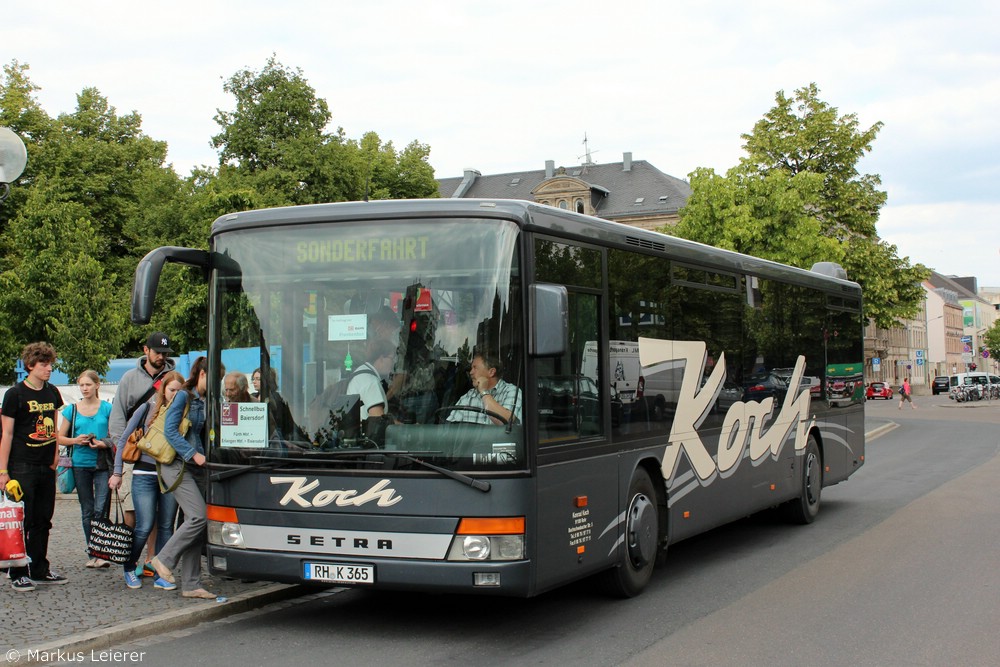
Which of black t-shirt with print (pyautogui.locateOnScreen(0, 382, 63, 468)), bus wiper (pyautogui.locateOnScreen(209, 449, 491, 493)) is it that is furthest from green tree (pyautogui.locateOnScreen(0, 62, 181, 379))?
bus wiper (pyautogui.locateOnScreen(209, 449, 491, 493))

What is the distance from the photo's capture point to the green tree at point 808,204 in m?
38.9

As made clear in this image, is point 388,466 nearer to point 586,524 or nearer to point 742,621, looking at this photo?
point 586,524

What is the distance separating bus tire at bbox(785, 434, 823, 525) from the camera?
13211 mm

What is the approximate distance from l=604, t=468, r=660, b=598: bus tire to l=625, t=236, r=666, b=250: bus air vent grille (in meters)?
1.79

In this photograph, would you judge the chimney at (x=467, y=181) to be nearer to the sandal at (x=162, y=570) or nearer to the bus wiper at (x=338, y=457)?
the sandal at (x=162, y=570)

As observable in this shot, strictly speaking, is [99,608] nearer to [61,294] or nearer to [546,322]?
[546,322]

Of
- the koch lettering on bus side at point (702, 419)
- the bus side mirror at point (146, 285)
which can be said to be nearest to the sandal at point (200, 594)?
the bus side mirror at point (146, 285)

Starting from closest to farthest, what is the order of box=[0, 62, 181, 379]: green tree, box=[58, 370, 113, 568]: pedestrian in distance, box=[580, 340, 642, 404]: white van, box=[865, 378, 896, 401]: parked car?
box=[580, 340, 642, 404]: white van, box=[58, 370, 113, 568]: pedestrian in distance, box=[0, 62, 181, 379]: green tree, box=[865, 378, 896, 401]: parked car

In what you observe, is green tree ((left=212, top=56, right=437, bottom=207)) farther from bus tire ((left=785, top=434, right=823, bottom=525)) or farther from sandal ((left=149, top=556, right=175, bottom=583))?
sandal ((left=149, top=556, right=175, bottom=583))

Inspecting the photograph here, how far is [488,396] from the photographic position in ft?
22.8

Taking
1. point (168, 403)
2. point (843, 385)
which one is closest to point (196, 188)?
point (843, 385)

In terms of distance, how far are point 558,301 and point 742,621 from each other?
2.71m

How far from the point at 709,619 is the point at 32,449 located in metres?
5.24

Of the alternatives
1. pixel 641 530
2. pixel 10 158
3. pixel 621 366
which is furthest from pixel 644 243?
pixel 10 158
